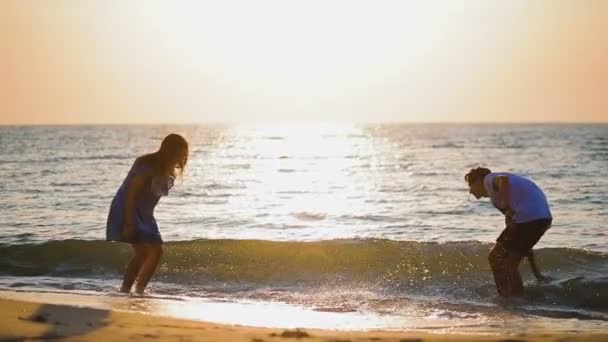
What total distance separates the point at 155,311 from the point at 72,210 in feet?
42.1

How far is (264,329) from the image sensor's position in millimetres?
7027

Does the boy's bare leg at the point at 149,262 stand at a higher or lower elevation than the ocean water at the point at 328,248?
higher

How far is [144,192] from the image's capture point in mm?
8773

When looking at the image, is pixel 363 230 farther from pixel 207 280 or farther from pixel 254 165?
pixel 254 165

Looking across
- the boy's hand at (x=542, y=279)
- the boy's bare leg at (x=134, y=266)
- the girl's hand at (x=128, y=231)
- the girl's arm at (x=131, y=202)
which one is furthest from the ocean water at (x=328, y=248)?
the girl's hand at (x=128, y=231)

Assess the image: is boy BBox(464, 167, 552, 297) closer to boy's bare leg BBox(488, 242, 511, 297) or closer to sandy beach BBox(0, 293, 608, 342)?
boy's bare leg BBox(488, 242, 511, 297)

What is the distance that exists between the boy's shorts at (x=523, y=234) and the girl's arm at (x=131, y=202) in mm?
3891

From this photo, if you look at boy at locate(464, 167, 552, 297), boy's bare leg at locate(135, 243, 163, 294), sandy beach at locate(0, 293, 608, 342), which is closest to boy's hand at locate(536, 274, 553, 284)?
boy at locate(464, 167, 552, 297)

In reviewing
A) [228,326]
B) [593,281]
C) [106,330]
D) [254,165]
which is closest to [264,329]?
[228,326]

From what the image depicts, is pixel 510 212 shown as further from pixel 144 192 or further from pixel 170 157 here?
pixel 144 192

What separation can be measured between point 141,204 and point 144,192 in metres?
0.14

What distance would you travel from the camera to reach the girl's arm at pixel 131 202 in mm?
8664

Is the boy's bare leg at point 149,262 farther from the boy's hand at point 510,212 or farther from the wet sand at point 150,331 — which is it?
the boy's hand at point 510,212

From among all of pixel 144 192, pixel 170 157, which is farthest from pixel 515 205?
pixel 144 192
